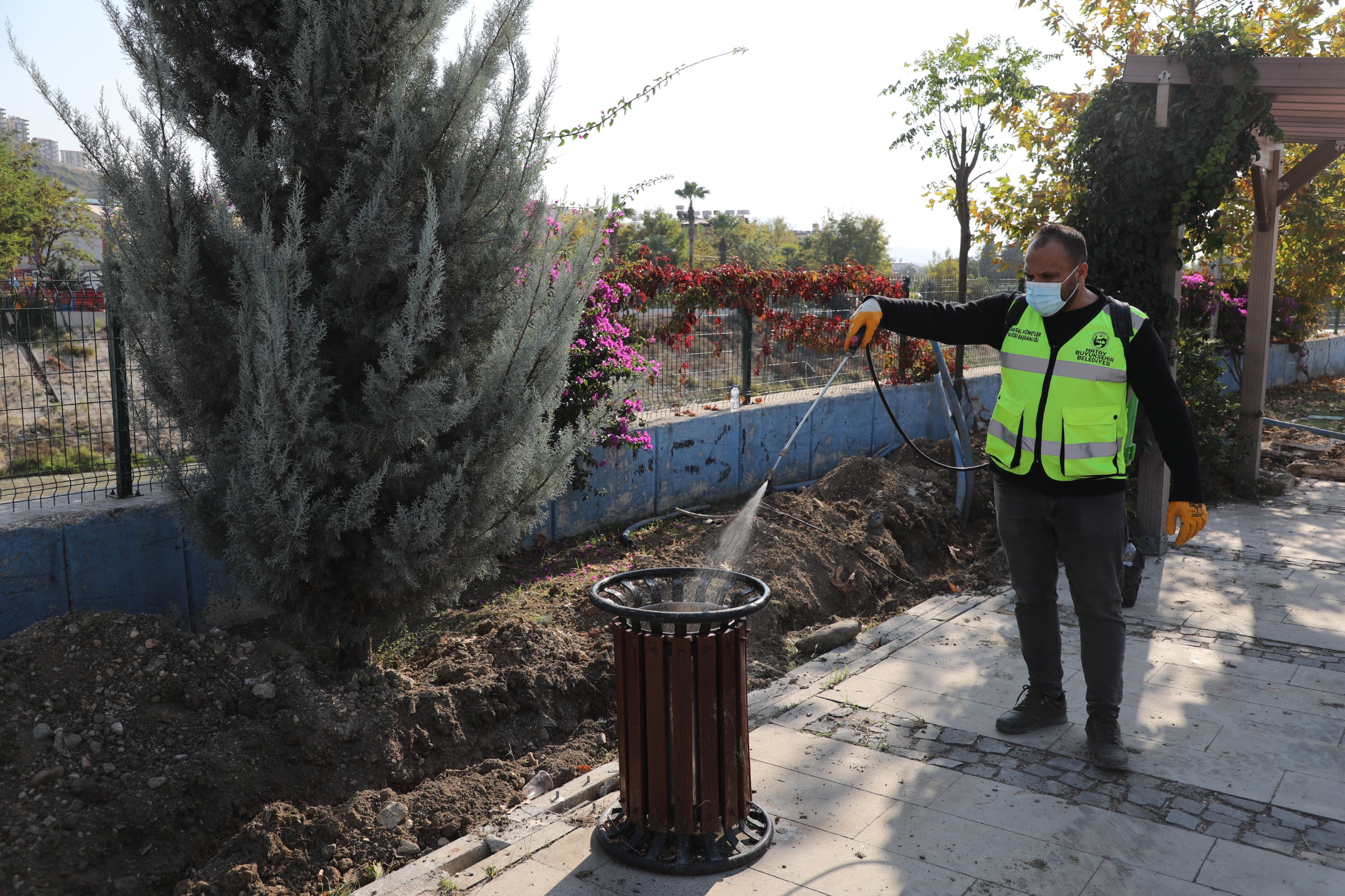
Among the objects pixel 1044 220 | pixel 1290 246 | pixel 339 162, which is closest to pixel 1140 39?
pixel 1044 220

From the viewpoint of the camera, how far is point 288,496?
380cm

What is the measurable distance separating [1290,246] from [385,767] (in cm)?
1507

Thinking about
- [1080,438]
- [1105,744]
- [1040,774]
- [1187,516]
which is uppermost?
[1080,438]

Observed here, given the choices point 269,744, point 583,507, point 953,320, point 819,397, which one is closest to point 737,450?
point 583,507

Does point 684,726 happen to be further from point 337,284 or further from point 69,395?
point 69,395

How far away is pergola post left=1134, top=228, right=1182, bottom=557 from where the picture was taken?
7.10 metres

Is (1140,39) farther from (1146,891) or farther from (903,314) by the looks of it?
(1146,891)

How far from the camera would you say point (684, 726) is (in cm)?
320

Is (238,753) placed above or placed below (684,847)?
above

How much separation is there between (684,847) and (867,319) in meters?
2.37

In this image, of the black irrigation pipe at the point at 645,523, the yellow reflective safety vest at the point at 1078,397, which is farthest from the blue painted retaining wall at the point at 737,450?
the yellow reflective safety vest at the point at 1078,397

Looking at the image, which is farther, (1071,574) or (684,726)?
(1071,574)

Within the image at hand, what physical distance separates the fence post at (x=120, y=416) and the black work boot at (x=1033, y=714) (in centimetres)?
453

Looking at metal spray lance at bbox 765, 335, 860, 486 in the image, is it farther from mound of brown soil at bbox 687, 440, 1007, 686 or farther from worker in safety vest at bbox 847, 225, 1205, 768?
mound of brown soil at bbox 687, 440, 1007, 686
